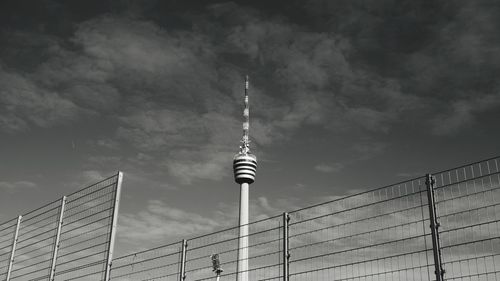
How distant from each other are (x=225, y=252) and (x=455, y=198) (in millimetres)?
3485

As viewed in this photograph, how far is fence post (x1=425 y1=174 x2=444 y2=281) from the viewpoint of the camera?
19.3ft

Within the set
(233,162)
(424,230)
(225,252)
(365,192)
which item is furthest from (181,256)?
(233,162)

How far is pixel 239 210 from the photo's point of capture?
79188mm

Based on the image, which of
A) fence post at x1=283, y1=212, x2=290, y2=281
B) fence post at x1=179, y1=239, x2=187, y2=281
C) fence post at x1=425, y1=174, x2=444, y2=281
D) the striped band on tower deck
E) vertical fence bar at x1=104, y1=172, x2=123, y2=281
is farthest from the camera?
the striped band on tower deck

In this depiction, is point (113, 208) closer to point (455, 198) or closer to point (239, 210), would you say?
point (455, 198)

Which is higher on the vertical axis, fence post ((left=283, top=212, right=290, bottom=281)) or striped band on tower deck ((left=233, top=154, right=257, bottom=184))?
striped band on tower deck ((left=233, top=154, right=257, bottom=184))

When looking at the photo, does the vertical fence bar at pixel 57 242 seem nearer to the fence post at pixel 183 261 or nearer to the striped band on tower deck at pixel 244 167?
the fence post at pixel 183 261

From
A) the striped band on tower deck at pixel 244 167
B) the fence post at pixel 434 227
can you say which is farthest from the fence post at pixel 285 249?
the striped band on tower deck at pixel 244 167

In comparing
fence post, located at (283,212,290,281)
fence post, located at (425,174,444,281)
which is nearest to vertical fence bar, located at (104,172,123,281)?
fence post, located at (283,212,290,281)

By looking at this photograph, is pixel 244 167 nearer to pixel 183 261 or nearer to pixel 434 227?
pixel 183 261

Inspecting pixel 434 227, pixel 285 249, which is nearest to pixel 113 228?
pixel 285 249

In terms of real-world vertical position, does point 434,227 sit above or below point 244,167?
below

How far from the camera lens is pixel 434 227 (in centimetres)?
613

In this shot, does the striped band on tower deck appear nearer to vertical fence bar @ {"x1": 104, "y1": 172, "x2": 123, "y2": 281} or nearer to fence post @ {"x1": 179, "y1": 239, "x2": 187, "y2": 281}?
vertical fence bar @ {"x1": 104, "y1": 172, "x2": 123, "y2": 281}
